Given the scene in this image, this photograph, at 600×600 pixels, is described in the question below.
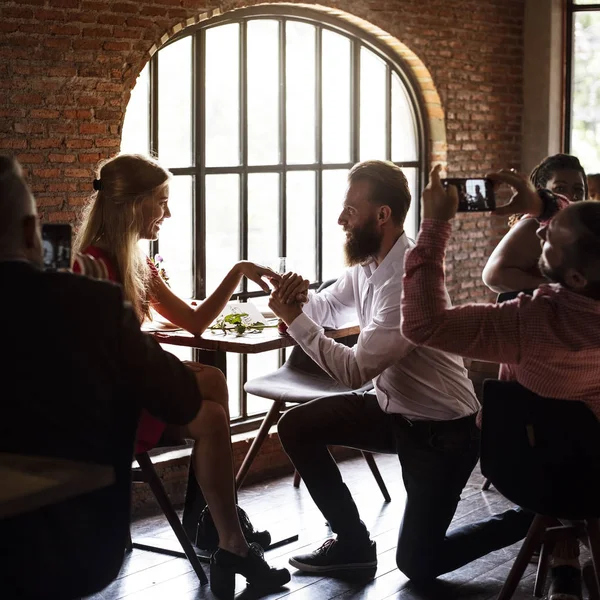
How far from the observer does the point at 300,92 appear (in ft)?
18.6

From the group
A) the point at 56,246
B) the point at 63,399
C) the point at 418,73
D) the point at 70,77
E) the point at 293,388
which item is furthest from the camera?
the point at 418,73

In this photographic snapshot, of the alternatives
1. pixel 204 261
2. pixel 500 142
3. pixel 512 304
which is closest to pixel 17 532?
pixel 512 304

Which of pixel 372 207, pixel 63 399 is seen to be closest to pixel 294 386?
pixel 372 207

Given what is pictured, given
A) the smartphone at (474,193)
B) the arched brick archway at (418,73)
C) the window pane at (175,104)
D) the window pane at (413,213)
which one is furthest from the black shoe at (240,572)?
the window pane at (413,213)

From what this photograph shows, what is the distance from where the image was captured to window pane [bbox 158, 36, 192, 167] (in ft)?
16.1

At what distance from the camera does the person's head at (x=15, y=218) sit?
6.93 feet

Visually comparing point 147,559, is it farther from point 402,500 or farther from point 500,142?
point 500,142

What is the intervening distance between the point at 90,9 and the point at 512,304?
2485 mm

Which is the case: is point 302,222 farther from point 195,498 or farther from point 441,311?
point 441,311

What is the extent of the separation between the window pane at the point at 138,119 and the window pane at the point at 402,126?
1.94 meters

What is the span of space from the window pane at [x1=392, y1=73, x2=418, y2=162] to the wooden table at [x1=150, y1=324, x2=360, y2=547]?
253 centimetres

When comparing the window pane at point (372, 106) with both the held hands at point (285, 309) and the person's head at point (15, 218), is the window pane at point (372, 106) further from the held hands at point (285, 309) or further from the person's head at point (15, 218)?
the person's head at point (15, 218)

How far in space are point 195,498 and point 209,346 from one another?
60 centimetres

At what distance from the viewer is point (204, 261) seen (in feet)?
17.0
